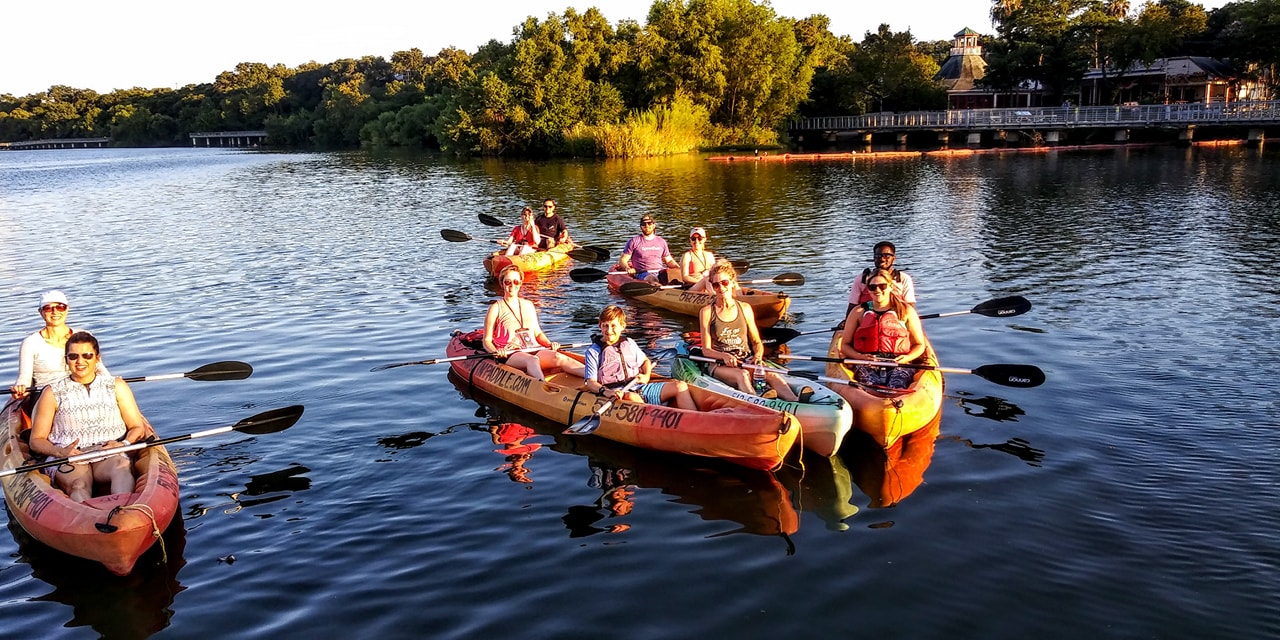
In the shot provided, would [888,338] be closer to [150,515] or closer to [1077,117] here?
[150,515]

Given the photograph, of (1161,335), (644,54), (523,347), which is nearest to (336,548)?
(523,347)

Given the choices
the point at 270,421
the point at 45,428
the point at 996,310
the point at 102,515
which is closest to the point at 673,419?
the point at 270,421

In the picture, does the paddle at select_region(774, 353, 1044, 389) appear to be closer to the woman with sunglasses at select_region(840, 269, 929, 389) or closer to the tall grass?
the woman with sunglasses at select_region(840, 269, 929, 389)

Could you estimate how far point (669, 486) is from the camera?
8.92 meters

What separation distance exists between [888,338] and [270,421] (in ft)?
20.5

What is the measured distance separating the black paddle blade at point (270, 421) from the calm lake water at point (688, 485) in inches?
22.7

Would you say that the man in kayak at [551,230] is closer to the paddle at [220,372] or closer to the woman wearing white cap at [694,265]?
the woman wearing white cap at [694,265]

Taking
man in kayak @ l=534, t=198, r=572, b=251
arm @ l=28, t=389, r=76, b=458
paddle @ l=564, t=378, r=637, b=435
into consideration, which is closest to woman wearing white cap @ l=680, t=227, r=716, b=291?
man in kayak @ l=534, t=198, r=572, b=251

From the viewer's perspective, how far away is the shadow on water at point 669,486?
26.7 feet

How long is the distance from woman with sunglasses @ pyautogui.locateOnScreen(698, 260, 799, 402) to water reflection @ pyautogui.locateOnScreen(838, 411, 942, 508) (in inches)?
46.5

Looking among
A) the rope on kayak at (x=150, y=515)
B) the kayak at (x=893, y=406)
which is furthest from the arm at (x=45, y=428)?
the kayak at (x=893, y=406)

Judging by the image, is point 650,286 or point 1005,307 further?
point 650,286

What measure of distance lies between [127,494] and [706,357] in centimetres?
563

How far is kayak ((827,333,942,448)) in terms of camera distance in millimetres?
9094
